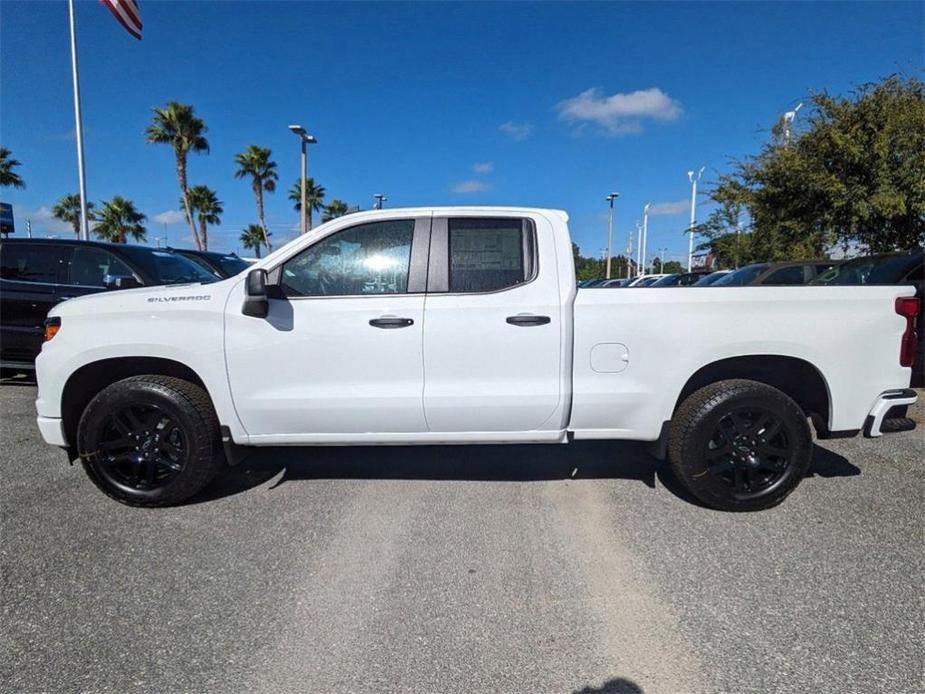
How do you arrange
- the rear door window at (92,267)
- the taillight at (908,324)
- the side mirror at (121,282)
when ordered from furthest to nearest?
1. the rear door window at (92,267)
2. the side mirror at (121,282)
3. the taillight at (908,324)

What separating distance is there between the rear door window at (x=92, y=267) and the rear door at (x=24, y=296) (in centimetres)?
16

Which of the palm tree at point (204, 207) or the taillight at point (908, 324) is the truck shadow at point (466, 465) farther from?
the palm tree at point (204, 207)

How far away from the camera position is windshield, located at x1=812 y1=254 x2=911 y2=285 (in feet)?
22.6

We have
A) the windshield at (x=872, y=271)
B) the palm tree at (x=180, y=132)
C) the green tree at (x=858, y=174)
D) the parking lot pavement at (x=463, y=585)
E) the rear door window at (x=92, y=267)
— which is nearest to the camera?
the parking lot pavement at (x=463, y=585)

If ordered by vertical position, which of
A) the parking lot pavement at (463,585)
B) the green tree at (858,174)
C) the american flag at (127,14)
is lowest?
the parking lot pavement at (463,585)

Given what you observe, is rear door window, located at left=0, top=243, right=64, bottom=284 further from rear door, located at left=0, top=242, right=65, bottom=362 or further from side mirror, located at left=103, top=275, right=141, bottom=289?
side mirror, located at left=103, top=275, right=141, bottom=289

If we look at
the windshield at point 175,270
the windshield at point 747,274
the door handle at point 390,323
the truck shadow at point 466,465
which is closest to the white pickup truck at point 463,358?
the door handle at point 390,323

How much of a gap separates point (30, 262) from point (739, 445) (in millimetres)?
7867

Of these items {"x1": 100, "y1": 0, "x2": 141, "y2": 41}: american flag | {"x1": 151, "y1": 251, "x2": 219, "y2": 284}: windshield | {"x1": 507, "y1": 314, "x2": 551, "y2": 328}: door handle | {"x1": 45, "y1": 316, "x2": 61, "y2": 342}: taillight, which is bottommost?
{"x1": 45, "y1": 316, "x2": 61, "y2": 342}: taillight

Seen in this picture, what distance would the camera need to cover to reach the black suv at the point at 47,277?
6.26 m

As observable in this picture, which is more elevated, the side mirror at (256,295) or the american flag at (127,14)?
the american flag at (127,14)

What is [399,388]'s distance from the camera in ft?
10.8

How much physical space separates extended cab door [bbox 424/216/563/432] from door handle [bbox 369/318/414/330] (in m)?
0.12

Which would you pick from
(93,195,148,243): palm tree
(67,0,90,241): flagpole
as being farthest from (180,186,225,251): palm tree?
(67,0,90,241): flagpole
